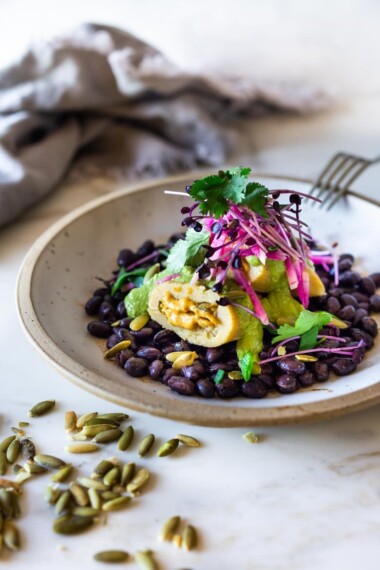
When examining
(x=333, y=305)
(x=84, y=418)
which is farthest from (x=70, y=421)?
(x=333, y=305)

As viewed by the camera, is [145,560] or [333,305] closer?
[145,560]

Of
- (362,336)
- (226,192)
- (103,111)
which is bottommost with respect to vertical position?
(362,336)

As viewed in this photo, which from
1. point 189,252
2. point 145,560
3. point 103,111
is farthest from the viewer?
point 103,111

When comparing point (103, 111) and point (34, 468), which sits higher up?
point (103, 111)

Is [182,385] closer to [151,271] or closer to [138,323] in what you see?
[138,323]

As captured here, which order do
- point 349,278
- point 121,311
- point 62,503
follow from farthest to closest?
point 349,278 < point 121,311 < point 62,503

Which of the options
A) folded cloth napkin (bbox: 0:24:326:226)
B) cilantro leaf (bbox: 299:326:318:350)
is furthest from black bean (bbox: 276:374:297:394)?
folded cloth napkin (bbox: 0:24:326:226)
